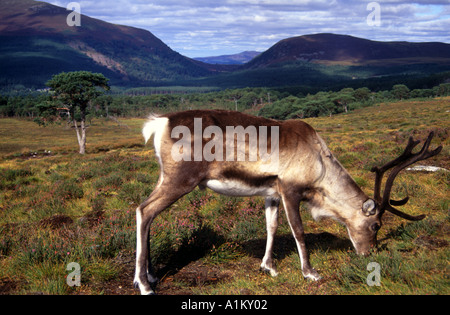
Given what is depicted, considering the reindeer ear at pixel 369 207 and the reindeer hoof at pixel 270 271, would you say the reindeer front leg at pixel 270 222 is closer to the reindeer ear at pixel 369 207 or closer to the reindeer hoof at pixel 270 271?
the reindeer hoof at pixel 270 271

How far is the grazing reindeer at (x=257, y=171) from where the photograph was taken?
4.53m

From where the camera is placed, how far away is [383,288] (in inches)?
153

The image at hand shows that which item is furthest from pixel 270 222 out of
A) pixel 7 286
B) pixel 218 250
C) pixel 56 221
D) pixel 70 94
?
pixel 70 94

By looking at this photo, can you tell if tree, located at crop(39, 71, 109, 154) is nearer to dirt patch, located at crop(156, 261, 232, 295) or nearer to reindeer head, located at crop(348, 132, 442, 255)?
dirt patch, located at crop(156, 261, 232, 295)

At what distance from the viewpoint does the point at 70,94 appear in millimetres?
46250

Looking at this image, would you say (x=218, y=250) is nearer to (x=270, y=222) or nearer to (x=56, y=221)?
(x=270, y=222)

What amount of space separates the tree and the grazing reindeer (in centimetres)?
4530

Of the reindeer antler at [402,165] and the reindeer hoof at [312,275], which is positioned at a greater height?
the reindeer antler at [402,165]

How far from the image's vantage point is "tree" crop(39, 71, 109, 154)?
45000mm

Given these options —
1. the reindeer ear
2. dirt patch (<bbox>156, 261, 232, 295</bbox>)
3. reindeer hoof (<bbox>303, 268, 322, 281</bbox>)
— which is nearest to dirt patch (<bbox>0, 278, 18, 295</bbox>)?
dirt patch (<bbox>156, 261, 232, 295</bbox>)

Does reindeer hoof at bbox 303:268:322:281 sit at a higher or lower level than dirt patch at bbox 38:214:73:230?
higher

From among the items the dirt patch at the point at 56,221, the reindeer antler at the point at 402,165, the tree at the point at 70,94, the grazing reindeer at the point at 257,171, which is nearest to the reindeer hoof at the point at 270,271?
the grazing reindeer at the point at 257,171
